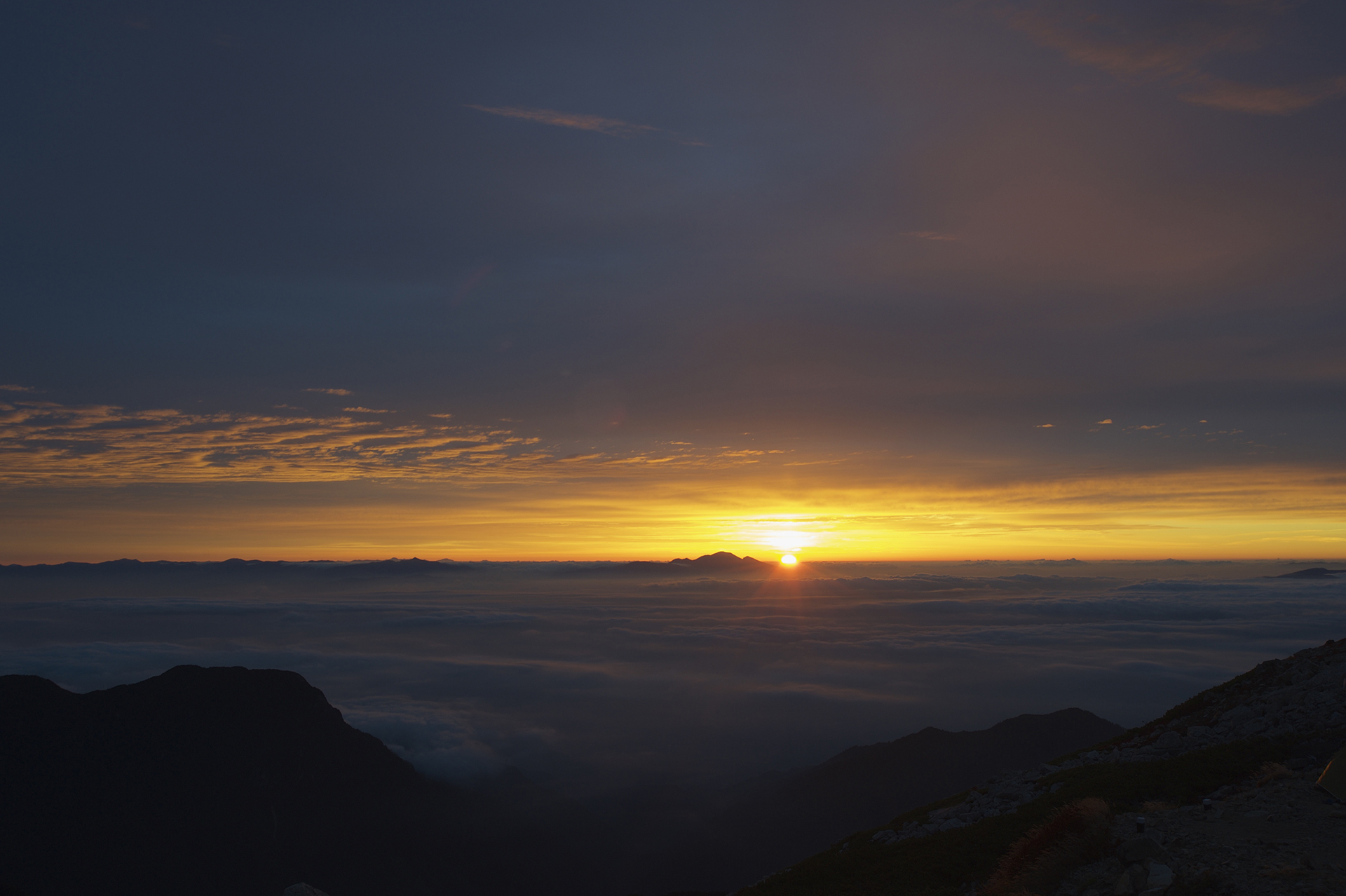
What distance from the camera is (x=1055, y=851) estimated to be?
51.6ft

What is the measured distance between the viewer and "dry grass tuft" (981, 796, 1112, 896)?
15.3m

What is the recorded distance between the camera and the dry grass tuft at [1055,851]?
1529 cm

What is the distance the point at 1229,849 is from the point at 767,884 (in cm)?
1611

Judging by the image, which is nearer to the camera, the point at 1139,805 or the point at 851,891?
the point at 1139,805

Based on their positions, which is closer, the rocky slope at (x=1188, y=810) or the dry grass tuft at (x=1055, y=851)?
the rocky slope at (x=1188, y=810)

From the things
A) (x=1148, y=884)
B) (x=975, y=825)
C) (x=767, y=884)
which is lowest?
(x=767, y=884)

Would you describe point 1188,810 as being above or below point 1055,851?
above

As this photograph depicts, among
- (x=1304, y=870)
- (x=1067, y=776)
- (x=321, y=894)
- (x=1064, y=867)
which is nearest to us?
(x=1304, y=870)

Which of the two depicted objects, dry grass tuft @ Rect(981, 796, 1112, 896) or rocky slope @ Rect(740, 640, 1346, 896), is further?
dry grass tuft @ Rect(981, 796, 1112, 896)

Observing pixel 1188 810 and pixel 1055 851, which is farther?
pixel 1188 810

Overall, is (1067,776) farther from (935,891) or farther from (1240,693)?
(1240,693)

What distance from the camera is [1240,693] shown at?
32.2 metres

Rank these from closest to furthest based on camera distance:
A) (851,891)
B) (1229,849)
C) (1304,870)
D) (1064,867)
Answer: (1304,870) → (1229,849) → (1064,867) → (851,891)

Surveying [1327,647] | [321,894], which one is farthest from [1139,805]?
[321,894]
